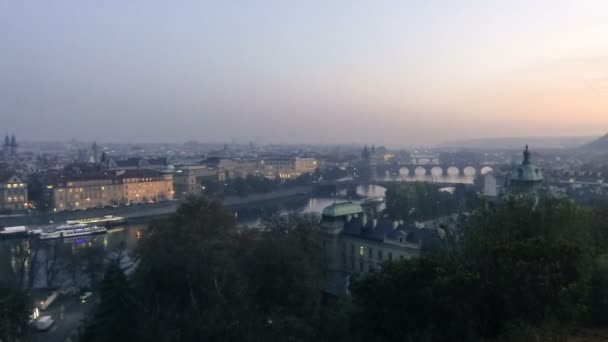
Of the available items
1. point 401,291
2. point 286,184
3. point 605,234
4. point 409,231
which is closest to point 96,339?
point 401,291

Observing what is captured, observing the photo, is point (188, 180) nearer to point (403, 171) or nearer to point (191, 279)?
point (191, 279)

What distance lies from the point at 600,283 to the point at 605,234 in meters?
4.37

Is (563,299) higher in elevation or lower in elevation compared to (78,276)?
higher

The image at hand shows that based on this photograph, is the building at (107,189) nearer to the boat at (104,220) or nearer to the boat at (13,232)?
the boat at (104,220)

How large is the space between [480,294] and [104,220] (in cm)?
3179

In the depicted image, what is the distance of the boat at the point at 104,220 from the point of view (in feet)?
109

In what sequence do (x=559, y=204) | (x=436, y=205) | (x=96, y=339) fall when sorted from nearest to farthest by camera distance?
(x=559, y=204) → (x=96, y=339) → (x=436, y=205)

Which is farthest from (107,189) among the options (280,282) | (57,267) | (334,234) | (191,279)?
(280,282)

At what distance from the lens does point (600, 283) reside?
719cm

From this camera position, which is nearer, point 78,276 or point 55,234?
point 78,276

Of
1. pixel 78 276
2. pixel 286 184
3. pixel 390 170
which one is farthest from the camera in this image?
pixel 390 170

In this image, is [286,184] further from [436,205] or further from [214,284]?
[214,284]

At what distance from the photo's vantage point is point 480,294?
238 inches

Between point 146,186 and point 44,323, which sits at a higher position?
point 146,186
